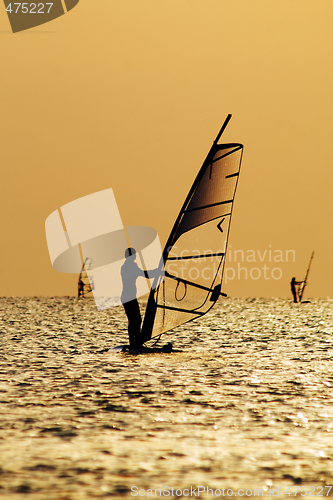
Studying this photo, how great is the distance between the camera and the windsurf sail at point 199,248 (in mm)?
Result: 9219

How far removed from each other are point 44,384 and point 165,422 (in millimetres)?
2367

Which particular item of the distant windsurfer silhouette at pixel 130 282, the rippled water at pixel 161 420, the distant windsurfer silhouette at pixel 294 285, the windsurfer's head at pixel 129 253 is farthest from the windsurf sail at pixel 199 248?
the distant windsurfer silhouette at pixel 294 285

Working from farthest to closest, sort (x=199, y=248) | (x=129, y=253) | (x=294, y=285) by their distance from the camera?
(x=294, y=285) → (x=199, y=248) → (x=129, y=253)

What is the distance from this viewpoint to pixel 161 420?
5000mm

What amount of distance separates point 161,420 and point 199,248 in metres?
4.87

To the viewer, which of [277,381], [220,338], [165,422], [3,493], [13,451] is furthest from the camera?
[220,338]

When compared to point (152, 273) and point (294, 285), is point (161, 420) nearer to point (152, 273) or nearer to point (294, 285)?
point (152, 273)

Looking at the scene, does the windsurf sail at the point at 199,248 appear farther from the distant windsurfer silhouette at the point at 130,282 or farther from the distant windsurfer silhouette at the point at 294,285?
the distant windsurfer silhouette at the point at 294,285

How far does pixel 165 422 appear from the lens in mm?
4934

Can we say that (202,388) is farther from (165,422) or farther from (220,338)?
(220,338)

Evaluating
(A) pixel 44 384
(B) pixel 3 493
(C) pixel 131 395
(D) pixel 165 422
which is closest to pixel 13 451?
(B) pixel 3 493

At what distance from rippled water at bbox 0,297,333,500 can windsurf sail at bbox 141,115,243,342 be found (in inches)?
29.9
